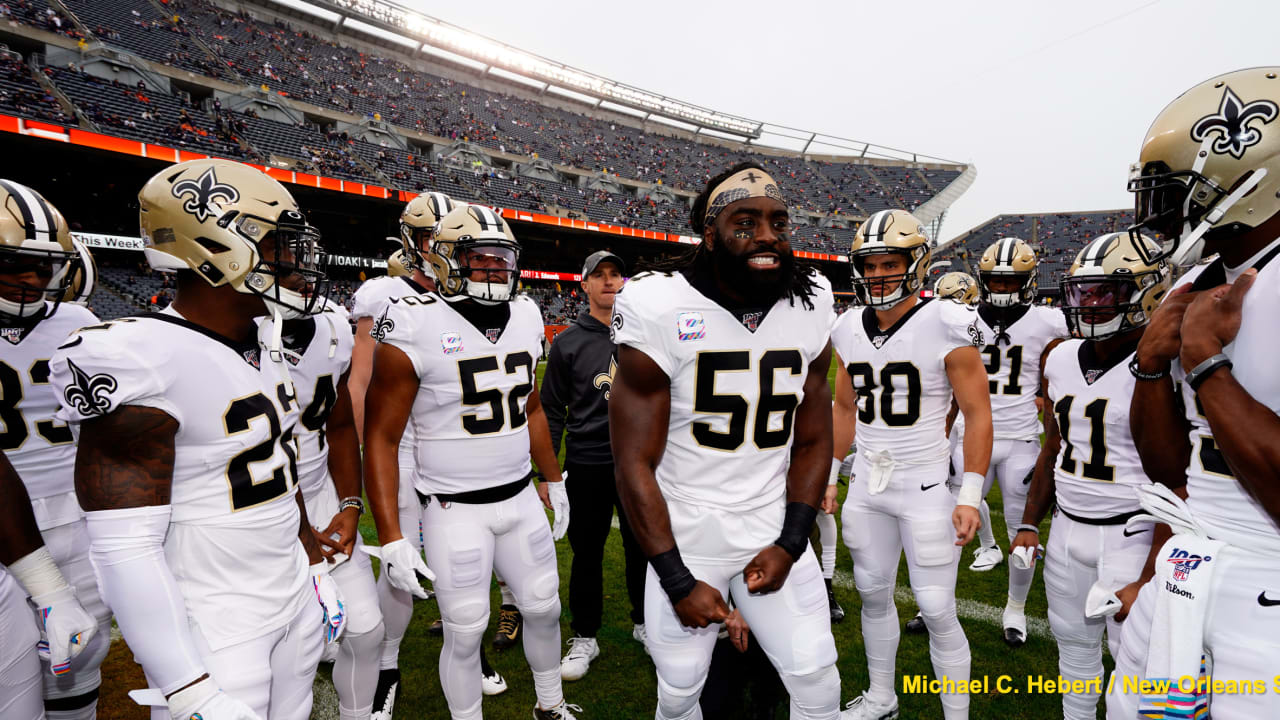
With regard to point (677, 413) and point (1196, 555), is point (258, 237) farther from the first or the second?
point (1196, 555)

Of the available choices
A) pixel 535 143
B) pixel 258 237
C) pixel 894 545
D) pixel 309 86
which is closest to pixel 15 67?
pixel 309 86

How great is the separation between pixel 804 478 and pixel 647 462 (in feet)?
2.24

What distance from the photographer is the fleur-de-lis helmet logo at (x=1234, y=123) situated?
1673 mm

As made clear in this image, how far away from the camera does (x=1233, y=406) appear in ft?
5.25

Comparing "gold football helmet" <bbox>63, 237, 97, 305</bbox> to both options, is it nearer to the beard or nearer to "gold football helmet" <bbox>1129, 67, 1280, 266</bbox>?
the beard

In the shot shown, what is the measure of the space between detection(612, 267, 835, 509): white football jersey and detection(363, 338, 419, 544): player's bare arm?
49.3 inches

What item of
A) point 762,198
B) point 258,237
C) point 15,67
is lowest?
point 258,237

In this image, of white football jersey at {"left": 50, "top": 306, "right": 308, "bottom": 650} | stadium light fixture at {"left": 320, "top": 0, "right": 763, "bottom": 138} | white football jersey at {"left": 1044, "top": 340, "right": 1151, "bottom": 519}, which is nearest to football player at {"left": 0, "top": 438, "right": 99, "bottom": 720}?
white football jersey at {"left": 50, "top": 306, "right": 308, "bottom": 650}

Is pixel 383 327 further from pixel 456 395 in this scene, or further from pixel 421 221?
pixel 421 221

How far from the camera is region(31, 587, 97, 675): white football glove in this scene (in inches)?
82.4

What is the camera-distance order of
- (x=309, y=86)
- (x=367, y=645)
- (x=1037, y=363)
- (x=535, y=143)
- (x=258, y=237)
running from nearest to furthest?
1. (x=258, y=237)
2. (x=367, y=645)
3. (x=1037, y=363)
4. (x=309, y=86)
5. (x=535, y=143)

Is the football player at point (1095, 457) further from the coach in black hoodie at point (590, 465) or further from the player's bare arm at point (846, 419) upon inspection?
the coach in black hoodie at point (590, 465)

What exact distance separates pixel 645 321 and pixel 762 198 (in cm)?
61

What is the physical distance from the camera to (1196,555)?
1725 millimetres
